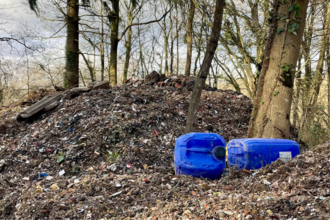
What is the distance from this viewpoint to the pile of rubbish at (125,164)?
8.43 feet

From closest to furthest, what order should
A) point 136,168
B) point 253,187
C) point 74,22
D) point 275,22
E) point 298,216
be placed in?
point 298,216 → point 253,187 → point 136,168 → point 275,22 → point 74,22

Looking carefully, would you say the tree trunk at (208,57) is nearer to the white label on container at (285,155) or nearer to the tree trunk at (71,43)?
the white label on container at (285,155)

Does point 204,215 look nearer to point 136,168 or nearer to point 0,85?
point 136,168

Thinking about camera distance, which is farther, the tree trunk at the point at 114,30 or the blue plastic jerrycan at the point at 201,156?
the tree trunk at the point at 114,30

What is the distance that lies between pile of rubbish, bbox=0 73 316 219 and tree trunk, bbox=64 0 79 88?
2472 mm

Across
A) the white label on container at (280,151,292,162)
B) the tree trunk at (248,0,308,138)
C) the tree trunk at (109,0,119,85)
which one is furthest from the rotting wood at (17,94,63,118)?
the white label on container at (280,151,292,162)

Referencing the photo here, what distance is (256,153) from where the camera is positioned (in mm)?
3521

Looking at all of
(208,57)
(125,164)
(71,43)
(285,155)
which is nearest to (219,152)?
(285,155)

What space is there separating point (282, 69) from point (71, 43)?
7830 millimetres

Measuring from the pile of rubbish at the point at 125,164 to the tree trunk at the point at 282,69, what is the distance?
1.29 meters

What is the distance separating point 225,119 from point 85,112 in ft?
11.3

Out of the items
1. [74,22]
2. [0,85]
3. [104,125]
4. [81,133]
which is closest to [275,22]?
[104,125]

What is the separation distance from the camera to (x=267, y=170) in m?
3.11

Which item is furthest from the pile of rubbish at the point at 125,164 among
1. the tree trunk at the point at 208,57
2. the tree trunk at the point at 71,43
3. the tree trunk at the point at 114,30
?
the tree trunk at the point at 114,30
